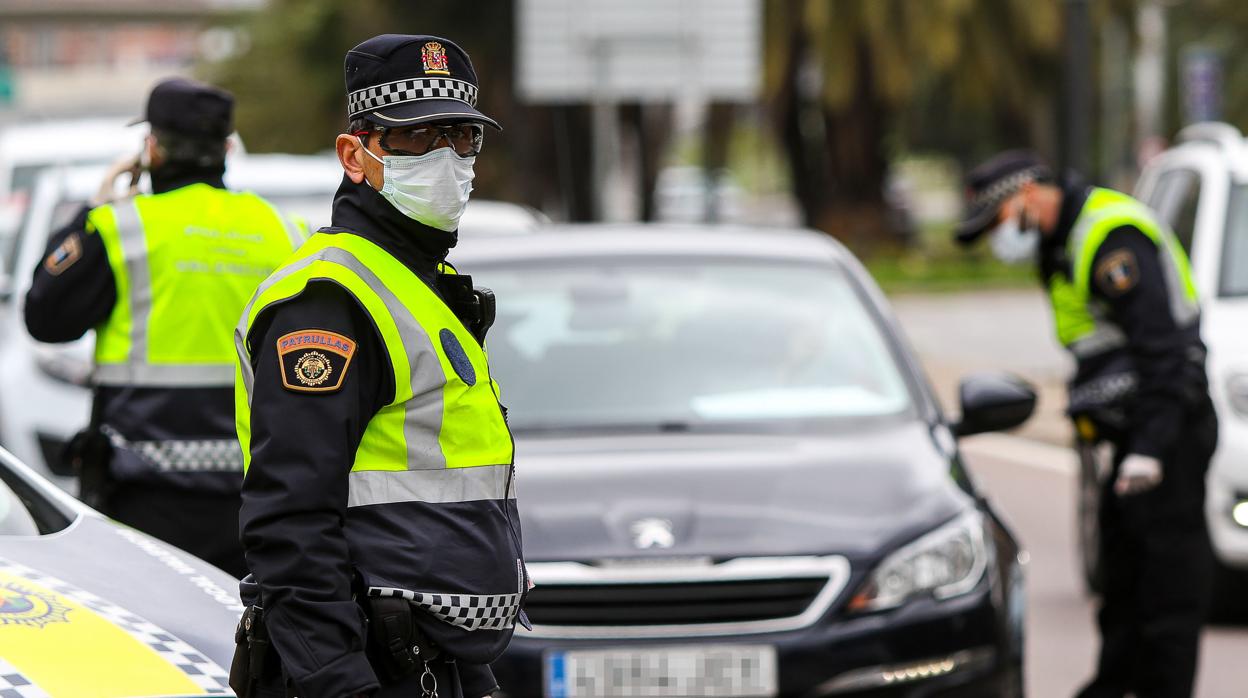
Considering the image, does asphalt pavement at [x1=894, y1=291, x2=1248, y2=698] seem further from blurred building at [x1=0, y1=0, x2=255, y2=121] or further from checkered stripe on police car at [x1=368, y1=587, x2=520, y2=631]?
blurred building at [x1=0, y1=0, x2=255, y2=121]

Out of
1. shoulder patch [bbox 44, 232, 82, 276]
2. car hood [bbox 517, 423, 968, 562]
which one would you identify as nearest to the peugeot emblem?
car hood [bbox 517, 423, 968, 562]

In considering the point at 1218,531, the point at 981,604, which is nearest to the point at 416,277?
the point at 981,604

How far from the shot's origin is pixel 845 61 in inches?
1131

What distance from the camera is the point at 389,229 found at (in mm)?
3076

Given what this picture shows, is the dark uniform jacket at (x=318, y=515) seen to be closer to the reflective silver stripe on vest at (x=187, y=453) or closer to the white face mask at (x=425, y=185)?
the white face mask at (x=425, y=185)

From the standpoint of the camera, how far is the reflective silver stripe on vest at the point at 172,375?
15.7 ft

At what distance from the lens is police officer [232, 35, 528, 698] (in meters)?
2.88

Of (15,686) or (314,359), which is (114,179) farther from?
(314,359)

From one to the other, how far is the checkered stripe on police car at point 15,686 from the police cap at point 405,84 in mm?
954

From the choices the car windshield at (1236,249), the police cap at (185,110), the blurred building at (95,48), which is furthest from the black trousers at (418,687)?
the blurred building at (95,48)

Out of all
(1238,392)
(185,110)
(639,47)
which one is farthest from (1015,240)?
(639,47)

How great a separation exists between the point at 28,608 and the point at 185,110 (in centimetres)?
177

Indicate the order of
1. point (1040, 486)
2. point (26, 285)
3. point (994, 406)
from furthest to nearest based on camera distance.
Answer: point (1040, 486) → point (26, 285) → point (994, 406)

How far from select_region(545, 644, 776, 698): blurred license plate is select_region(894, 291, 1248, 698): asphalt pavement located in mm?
1721
